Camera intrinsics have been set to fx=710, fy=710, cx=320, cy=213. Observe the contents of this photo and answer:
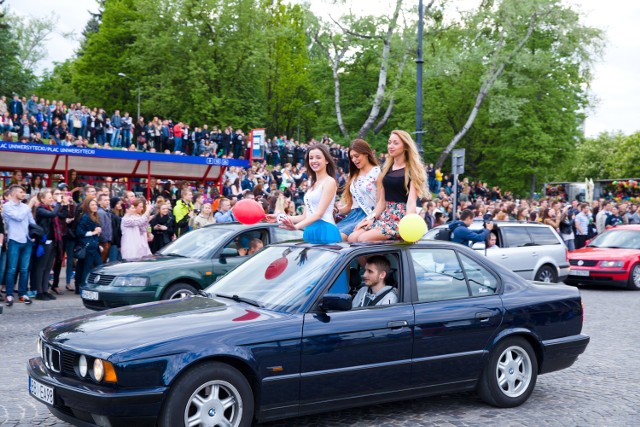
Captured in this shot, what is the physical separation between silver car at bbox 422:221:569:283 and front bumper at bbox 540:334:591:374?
8.08 m

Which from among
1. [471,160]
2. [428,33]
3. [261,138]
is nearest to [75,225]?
[261,138]

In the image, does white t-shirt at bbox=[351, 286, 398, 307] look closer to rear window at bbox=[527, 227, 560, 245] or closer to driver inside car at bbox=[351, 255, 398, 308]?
driver inside car at bbox=[351, 255, 398, 308]

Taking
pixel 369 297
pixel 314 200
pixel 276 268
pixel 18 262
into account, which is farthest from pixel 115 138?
pixel 369 297

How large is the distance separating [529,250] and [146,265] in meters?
8.72

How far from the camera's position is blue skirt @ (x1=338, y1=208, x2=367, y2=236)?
7668 mm

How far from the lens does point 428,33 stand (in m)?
41.8

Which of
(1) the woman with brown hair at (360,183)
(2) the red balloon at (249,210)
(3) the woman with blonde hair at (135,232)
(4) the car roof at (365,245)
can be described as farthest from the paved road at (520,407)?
(3) the woman with blonde hair at (135,232)

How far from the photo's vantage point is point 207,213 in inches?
583

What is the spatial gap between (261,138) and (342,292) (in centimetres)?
2747

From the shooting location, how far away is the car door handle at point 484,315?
5.95m

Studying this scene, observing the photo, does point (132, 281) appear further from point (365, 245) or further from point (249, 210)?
point (365, 245)

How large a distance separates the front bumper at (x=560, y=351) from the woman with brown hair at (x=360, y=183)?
89.8 inches

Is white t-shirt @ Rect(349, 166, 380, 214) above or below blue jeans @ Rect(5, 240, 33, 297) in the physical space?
above

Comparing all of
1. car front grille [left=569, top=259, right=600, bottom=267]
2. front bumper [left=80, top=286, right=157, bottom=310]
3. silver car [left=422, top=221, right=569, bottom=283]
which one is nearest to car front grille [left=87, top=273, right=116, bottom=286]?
front bumper [left=80, top=286, right=157, bottom=310]
